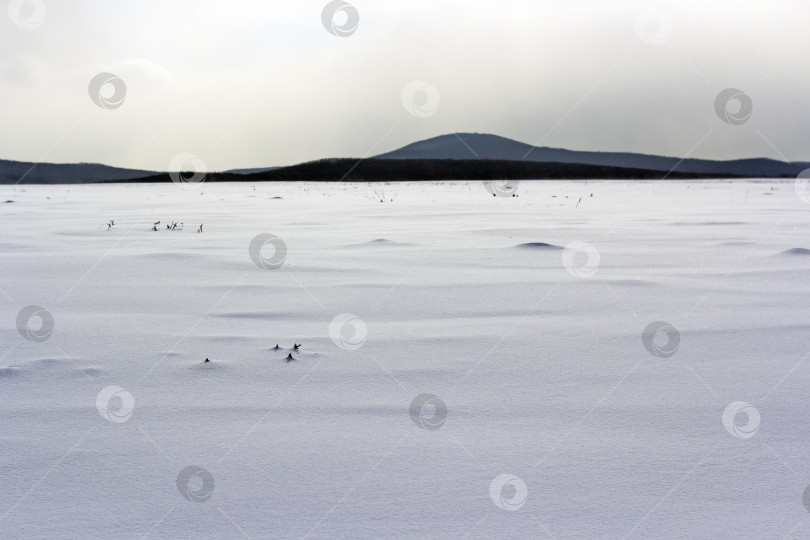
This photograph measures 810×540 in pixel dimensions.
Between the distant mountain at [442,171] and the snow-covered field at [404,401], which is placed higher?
the distant mountain at [442,171]

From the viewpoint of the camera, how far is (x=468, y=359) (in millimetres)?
2680

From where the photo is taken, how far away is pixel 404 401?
2.21 metres

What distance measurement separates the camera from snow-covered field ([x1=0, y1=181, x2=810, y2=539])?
153cm

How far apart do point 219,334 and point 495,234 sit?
4.63m

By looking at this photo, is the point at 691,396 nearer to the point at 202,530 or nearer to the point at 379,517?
the point at 379,517

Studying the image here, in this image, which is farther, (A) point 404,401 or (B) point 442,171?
(B) point 442,171

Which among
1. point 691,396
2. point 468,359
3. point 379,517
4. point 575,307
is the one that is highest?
point 575,307

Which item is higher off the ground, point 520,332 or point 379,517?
point 520,332

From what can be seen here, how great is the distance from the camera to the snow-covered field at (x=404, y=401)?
1526 millimetres

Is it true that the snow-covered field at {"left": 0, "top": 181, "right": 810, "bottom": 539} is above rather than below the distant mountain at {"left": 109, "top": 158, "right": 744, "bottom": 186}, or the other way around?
below

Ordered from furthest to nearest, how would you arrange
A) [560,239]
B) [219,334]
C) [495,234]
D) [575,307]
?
[495,234] < [560,239] < [575,307] < [219,334]

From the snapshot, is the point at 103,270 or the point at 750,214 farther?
the point at 750,214

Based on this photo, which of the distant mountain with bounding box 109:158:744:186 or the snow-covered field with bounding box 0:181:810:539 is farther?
the distant mountain with bounding box 109:158:744:186

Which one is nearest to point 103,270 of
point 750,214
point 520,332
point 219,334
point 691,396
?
point 219,334
